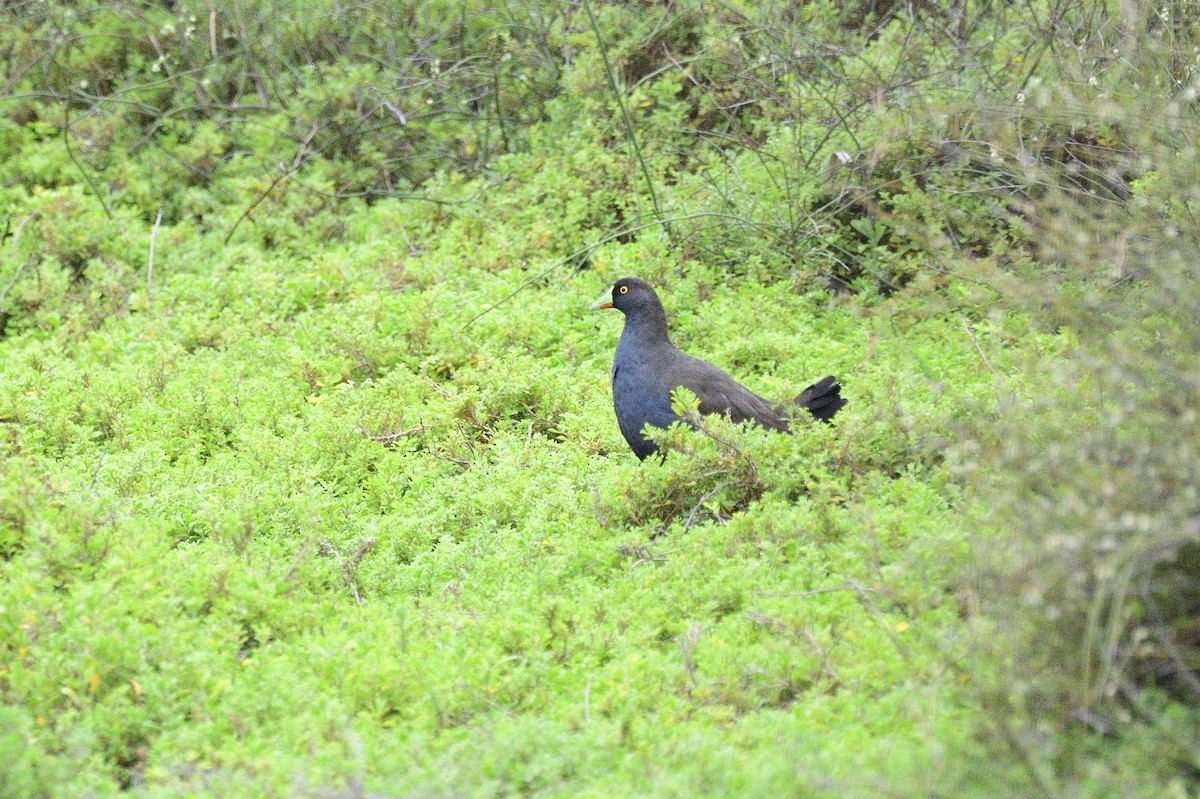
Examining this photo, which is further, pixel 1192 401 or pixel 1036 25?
pixel 1036 25

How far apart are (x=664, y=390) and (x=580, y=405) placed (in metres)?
0.95

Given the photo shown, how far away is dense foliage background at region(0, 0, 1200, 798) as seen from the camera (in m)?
3.32

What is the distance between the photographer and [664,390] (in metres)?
6.16

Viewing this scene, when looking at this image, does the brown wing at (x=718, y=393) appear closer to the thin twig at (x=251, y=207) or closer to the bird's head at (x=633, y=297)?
the bird's head at (x=633, y=297)

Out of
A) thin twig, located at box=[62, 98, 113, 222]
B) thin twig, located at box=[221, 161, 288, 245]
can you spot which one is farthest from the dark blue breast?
thin twig, located at box=[62, 98, 113, 222]

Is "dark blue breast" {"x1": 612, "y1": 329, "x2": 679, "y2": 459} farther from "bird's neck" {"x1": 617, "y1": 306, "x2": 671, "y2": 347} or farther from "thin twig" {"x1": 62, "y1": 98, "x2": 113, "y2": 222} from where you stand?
"thin twig" {"x1": 62, "y1": 98, "x2": 113, "y2": 222}

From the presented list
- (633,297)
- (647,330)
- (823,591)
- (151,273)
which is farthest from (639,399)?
(151,273)

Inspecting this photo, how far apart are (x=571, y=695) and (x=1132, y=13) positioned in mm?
2709

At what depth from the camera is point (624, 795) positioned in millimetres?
3283

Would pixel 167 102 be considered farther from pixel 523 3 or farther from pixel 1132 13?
pixel 1132 13

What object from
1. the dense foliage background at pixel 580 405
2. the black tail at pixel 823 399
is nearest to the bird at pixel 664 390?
the black tail at pixel 823 399

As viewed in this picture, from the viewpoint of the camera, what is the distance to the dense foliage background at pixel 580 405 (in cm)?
332

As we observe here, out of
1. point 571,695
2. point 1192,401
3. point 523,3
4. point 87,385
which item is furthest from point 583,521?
point 523,3

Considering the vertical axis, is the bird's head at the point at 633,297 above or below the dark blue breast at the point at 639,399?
above
